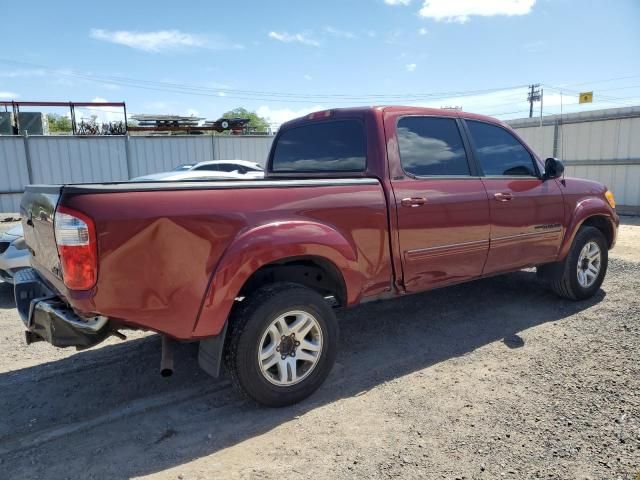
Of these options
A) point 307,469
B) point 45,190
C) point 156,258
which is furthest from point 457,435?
point 45,190

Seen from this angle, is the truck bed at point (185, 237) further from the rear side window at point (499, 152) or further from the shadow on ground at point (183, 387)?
the rear side window at point (499, 152)

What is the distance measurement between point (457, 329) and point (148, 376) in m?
2.74

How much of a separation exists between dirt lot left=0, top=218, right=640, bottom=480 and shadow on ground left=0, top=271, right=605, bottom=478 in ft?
0.04

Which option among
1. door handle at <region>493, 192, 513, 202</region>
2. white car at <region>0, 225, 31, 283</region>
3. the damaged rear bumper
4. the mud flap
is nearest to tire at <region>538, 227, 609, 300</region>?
door handle at <region>493, 192, 513, 202</region>

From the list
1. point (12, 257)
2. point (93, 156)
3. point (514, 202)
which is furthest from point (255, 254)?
point (93, 156)

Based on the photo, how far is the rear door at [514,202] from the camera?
13.8 feet

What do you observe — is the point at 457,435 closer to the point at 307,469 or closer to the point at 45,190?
the point at 307,469

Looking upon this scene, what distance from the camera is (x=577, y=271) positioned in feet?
16.4

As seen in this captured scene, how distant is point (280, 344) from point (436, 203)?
65.6 inches

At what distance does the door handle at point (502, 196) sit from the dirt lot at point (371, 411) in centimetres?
122

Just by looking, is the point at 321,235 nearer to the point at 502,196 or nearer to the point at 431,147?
the point at 431,147

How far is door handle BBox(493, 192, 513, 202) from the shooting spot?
4160 millimetres

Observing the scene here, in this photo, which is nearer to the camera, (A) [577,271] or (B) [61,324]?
(B) [61,324]

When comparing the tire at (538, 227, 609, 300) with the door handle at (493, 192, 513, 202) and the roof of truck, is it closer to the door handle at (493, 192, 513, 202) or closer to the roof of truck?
the door handle at (493, 192, 513, 202)
